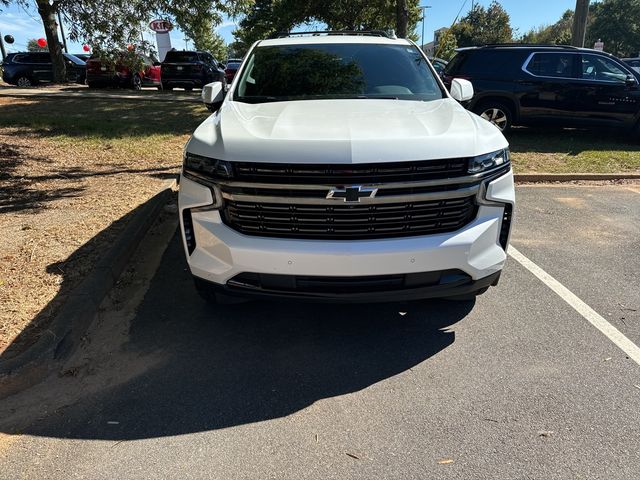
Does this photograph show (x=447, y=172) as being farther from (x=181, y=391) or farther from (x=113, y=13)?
(x=113, y=13)

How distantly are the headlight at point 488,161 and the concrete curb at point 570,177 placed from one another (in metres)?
5.15

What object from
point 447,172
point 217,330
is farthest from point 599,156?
point 217,330

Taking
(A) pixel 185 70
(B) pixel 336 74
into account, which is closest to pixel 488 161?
(B) pixel 336 74

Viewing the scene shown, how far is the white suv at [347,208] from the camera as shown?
113 inches

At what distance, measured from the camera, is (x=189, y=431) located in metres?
2.63

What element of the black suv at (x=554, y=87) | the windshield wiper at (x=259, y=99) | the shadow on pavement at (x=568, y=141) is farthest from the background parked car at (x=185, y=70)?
the windshield wiper at (x=259, y=99)

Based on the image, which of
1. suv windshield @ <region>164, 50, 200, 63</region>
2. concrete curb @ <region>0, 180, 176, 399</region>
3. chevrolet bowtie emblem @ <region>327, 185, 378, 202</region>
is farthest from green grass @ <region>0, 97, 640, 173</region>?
suv windshield @ <region>164, 50, 200, 63</region>

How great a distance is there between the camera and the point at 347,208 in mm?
2895

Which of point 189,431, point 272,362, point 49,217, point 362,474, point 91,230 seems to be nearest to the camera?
point 362,474

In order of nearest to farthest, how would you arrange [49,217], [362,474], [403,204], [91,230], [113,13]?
[362,474] < [403,204] < [91,230] < [49,217] < [113,13]

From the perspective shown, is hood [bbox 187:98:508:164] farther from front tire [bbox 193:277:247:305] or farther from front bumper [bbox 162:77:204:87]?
front bumper [bbox 162:77:204:87]

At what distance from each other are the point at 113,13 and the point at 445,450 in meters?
9.12

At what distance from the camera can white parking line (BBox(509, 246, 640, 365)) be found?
3348 millimetres

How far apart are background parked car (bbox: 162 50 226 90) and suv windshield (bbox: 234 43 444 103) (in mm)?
17047
